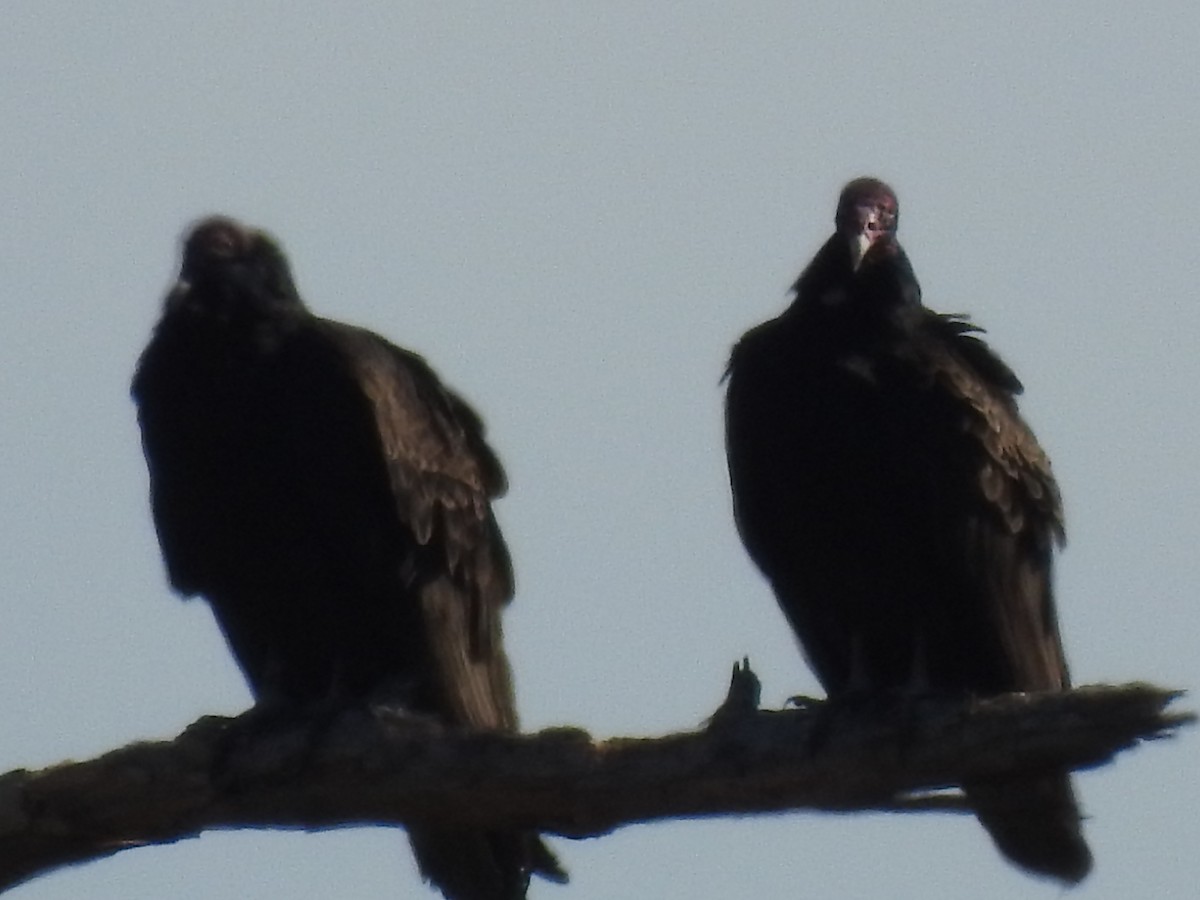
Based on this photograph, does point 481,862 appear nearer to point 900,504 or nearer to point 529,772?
point 529,772

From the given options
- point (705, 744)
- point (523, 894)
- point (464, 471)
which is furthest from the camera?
point (464, 471)

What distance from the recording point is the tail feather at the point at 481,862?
5.89m

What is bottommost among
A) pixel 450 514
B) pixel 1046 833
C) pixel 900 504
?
pixel 1046 833

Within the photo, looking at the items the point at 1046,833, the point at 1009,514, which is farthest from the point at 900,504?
the point at 1046,833

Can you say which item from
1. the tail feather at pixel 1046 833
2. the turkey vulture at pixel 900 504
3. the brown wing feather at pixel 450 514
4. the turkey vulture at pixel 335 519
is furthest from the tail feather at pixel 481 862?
the tail feather at pixel 1046 833

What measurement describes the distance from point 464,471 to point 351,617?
0.46 metres

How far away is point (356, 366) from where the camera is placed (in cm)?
613

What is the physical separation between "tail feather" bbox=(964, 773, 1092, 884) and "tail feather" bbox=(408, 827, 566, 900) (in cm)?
103

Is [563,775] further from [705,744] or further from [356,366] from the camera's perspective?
[356,366]

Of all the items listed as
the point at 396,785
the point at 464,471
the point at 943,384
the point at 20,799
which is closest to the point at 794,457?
the point at 943,384

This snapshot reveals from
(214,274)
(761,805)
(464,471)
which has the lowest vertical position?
(761,805)

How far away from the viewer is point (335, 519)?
6098 millimetres

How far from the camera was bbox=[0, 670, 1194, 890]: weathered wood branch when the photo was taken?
511 centimetres

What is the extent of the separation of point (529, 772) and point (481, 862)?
85cm
